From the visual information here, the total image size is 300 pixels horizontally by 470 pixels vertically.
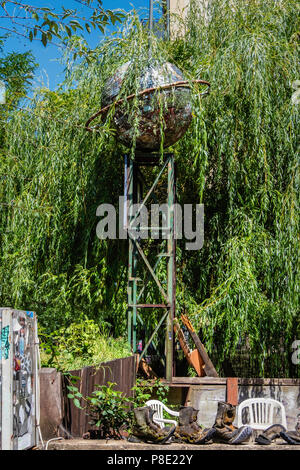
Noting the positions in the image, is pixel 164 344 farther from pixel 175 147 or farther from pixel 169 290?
pixel 175 147

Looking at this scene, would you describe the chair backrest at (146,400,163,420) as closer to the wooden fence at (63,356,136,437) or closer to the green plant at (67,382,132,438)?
the wooden fence at (63,356,136,437)

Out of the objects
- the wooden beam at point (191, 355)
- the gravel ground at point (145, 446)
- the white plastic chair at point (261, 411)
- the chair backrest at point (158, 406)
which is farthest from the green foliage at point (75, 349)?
the white plastic chair at point (261, 411)

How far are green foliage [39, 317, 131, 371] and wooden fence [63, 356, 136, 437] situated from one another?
0.11 meters

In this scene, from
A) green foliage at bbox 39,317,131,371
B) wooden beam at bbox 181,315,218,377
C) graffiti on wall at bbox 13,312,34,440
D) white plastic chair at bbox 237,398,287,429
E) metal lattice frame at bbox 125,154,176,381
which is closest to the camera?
graffiti on wall at bbox 13,312,34,440

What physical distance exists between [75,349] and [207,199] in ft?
13.1

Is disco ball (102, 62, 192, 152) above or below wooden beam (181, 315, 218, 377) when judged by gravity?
above

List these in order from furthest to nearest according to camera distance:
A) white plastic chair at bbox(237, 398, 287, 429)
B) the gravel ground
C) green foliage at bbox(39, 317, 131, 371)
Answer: white plastic chair at bbox(237, 398, 287, 429) < green foliage at bbox(39, 317, 131, 371) < the gravel ground

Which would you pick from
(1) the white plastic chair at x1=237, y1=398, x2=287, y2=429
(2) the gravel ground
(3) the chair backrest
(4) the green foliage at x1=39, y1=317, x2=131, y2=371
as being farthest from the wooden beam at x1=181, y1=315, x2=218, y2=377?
(2) the gravel ground

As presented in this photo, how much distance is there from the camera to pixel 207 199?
10.0 meters

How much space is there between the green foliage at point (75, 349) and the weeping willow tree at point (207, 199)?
937mm

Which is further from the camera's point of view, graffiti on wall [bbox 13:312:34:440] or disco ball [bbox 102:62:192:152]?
disco ball [bbox 102:62:192:152]

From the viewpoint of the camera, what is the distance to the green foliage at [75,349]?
6258 mm

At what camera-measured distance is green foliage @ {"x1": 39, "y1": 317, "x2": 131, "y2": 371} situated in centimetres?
626
